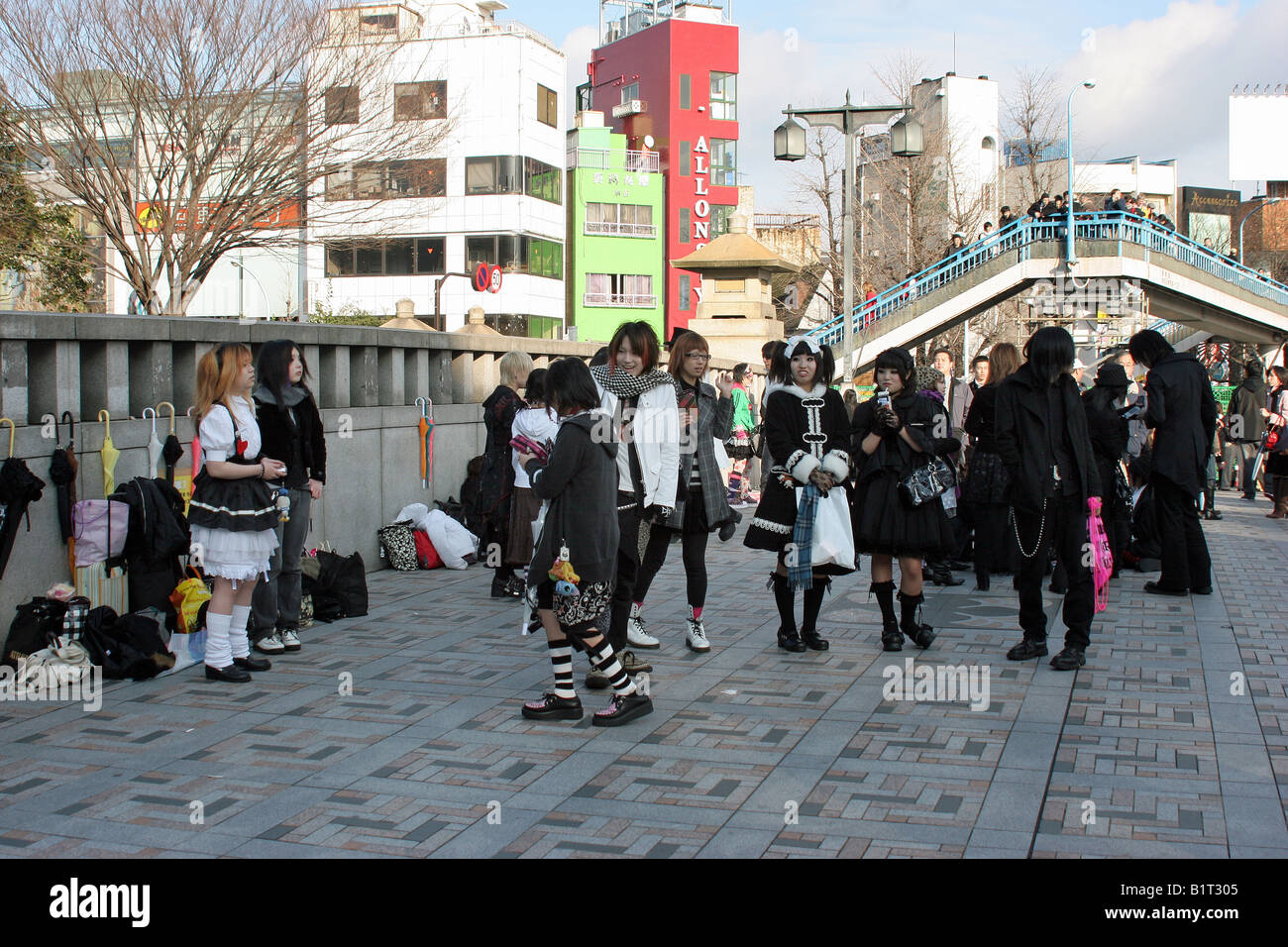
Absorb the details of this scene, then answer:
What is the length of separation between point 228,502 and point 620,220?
48.4m

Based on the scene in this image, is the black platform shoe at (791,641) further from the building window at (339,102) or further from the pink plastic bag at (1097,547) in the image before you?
the building window at (339,102)

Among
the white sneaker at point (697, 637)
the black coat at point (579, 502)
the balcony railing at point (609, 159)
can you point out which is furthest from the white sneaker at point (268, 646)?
the balcony railing at point (609, 159)

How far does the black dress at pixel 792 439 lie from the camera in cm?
752

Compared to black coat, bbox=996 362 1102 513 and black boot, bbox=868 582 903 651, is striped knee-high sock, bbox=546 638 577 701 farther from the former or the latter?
black coat, bbox=996 362 1102 513

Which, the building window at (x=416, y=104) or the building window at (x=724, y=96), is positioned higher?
the building window at (x=724, y=96)

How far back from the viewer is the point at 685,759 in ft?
17.9

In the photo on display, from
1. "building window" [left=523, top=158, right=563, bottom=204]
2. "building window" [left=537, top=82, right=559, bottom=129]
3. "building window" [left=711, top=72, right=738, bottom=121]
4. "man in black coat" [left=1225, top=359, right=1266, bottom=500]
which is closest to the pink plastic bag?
"man in black coat" [left=1225, top=359, right=1266, bottom=500]

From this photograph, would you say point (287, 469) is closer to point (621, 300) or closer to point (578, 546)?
point (578, 546)

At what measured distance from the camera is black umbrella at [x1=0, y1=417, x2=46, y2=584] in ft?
21.2

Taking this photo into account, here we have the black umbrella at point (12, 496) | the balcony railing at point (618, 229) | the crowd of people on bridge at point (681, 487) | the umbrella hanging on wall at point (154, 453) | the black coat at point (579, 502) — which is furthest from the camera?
the balcony railing at point (618, 229)

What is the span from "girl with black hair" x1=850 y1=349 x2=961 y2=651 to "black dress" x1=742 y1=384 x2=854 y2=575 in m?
0.24

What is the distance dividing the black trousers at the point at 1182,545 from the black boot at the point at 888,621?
10.0 ft
